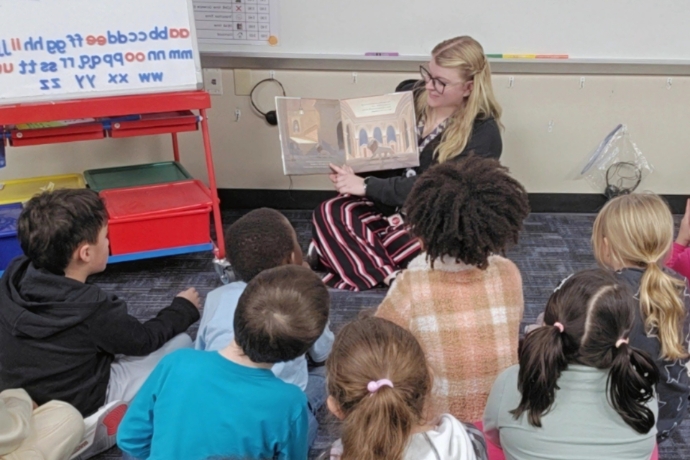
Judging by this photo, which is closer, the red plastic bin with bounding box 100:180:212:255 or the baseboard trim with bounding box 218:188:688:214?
the red plastic bin with bounding box 100:180:212:255

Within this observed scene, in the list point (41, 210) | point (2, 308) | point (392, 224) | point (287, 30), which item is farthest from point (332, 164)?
point (2, 308)

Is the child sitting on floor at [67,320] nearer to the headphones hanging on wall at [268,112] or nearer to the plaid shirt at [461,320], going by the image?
the plaid shirt at [461,320]

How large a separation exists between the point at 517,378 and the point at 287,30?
1986 mm

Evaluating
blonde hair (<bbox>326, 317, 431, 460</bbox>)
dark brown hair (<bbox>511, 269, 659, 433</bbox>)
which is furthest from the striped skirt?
blonde hair (<bbox>326, 317, 431, 460</bbox>)

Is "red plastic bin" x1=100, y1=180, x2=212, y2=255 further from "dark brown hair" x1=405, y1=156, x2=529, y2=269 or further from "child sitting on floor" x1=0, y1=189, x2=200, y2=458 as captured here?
"dark brown hair" x1=405, y1=156, x2=529, y2=269

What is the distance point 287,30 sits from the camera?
2.78m

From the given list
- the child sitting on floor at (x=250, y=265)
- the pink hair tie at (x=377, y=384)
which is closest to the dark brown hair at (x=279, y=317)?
the pink hair tie at (x=377, y=384)

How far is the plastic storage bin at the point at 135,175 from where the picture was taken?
2619 mm

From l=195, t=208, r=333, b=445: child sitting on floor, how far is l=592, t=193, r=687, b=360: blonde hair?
0.79 metres

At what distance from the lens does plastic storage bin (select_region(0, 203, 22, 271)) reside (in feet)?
7.58

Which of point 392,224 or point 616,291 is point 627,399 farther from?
point 392,224

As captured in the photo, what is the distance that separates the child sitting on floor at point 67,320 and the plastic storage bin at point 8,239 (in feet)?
2.58

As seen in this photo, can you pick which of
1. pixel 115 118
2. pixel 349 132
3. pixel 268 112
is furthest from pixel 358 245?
pixel 115 118

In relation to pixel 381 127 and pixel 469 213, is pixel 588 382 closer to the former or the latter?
pixel 469 213
